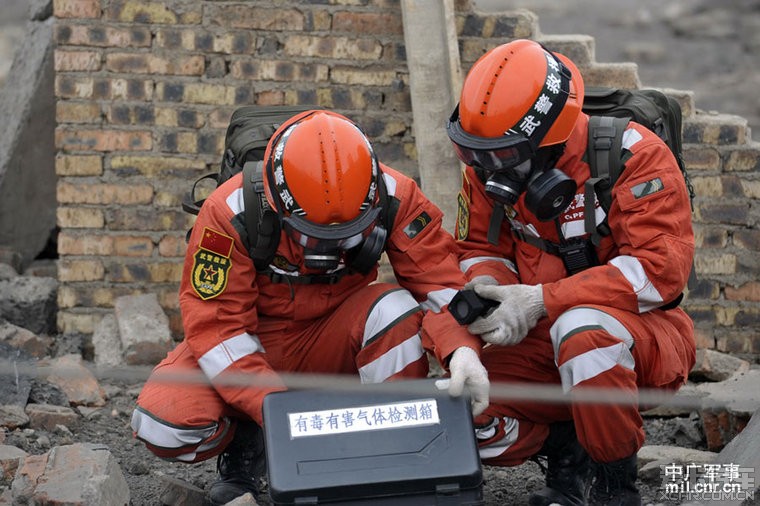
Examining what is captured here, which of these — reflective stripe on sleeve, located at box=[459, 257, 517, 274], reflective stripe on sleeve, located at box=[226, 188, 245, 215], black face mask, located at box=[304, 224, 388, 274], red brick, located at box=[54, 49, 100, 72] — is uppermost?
red brick, located at box=[54, 49, 100, 72]

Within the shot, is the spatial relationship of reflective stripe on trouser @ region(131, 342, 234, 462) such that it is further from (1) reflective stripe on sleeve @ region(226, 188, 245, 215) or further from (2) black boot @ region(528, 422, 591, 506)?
(2) black boot @ region(528, 422, 591, 506)

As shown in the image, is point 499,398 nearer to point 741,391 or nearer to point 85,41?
point 741,391

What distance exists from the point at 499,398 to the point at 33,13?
4.06m

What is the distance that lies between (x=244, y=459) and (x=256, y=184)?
997 mm

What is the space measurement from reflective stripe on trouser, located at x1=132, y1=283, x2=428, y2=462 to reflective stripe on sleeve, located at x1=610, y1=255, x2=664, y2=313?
2.37 feet

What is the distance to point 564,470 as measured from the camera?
4.04 meters

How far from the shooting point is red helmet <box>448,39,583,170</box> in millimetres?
3725

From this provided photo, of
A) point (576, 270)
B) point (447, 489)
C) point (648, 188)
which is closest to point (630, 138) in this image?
point (648, 188)

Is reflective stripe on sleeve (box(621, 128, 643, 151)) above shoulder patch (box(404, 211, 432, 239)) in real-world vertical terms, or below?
above

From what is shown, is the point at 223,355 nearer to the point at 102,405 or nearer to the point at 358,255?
the point at 358,255

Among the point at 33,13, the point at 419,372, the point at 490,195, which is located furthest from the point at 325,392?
the point at 33,13

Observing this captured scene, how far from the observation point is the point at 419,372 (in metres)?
3.99

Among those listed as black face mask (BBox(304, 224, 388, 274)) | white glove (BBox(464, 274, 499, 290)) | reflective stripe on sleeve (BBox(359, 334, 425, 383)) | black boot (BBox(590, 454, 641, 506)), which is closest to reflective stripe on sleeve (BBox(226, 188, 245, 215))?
black face mask (BBox(304, 224, 388, 274))

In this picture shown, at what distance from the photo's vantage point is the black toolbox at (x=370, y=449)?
3246mm
